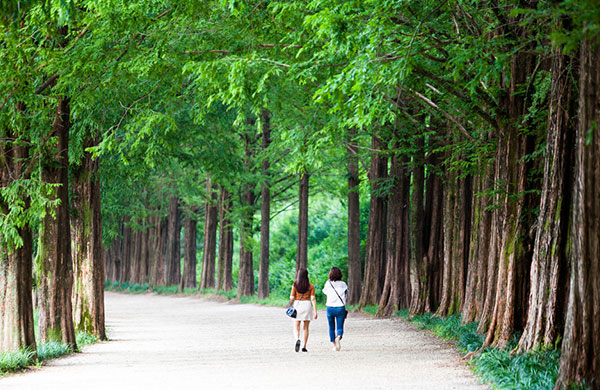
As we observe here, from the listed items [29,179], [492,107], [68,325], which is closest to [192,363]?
[68,325]

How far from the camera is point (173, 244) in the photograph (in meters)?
44.4

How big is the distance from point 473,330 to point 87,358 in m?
7.65

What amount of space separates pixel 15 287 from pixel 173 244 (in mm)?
31918

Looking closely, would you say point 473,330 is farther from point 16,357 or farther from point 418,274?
point 16,357

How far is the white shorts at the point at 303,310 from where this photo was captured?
14.2 metres

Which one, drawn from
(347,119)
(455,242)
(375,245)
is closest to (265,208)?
(375,245)

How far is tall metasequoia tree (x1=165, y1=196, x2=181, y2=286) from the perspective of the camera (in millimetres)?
42812

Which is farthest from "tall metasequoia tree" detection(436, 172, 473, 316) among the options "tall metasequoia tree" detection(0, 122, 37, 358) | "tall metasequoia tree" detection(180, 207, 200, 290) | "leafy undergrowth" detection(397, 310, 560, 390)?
"tall metasequoia tree" detection(180, 207, 200, 290)

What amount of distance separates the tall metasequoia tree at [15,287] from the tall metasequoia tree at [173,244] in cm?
2937

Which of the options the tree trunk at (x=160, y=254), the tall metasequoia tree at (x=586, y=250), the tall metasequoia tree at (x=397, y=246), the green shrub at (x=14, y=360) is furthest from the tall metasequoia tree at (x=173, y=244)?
the tall metasequoia tree at (x=586, y=250)

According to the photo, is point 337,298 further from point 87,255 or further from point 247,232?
point 247,232

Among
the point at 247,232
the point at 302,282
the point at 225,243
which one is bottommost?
the point at 302,282

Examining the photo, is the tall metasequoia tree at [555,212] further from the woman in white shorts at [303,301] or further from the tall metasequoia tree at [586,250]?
the woman in white shorts at [303,301]

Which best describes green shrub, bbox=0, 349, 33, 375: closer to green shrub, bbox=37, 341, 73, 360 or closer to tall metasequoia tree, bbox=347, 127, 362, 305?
green shrub, bbox=37, 341, 73, 360
